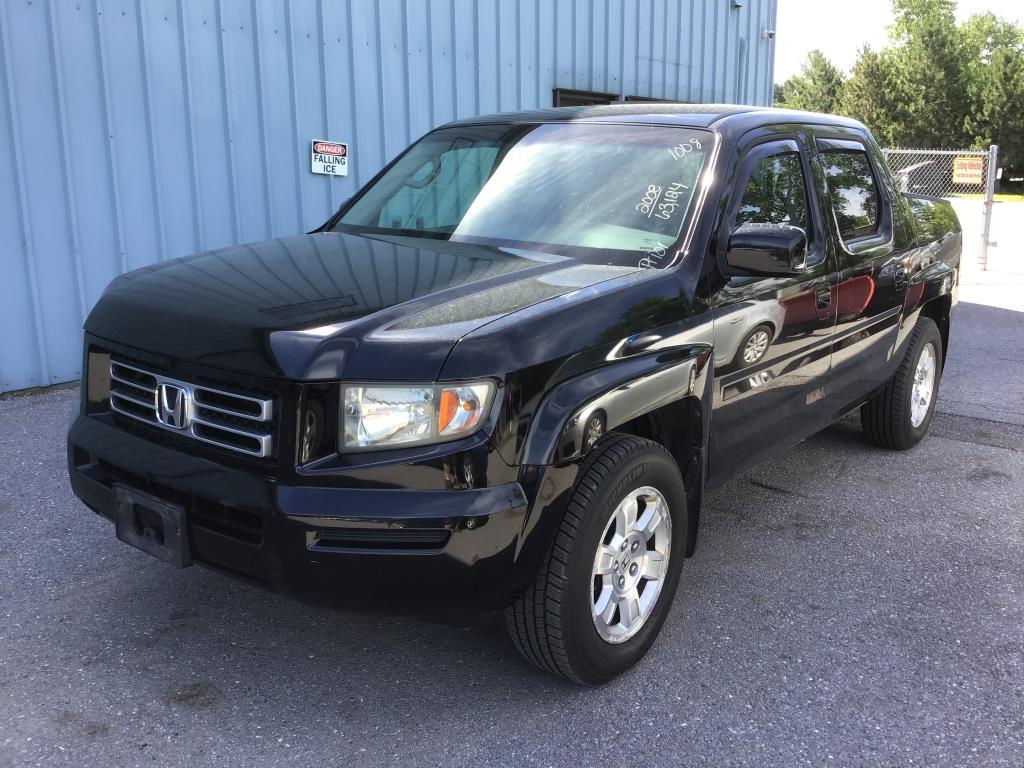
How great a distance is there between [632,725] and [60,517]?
2.77 m

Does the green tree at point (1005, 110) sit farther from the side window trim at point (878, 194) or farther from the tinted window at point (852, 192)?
the tinted window at point (852, 192)

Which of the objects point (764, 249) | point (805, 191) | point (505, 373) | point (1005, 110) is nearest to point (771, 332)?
point (764, 249)

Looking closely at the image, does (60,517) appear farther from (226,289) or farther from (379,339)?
(379,339)

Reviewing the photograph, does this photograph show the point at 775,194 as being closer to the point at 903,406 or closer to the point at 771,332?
the point at 771,332

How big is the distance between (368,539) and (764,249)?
64.4 inches

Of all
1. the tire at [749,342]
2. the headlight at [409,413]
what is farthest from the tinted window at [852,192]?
the headlight at [409,413]

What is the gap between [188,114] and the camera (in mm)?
6633

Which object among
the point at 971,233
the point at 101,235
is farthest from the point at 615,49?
the point at 971,233

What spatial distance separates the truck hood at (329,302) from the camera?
96.3 inches

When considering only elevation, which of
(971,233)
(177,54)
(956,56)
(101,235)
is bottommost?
(971,233)

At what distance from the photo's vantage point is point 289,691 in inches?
113

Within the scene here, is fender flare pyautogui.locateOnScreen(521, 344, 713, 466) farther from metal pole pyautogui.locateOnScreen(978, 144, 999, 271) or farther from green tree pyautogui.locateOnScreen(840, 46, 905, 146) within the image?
green tree pyautogui.locateOnScreen(840, 46, 905, 146)

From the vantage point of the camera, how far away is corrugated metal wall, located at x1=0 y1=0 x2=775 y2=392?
6012 mm

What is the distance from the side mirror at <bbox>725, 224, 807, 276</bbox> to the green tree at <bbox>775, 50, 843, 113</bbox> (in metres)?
65.0
